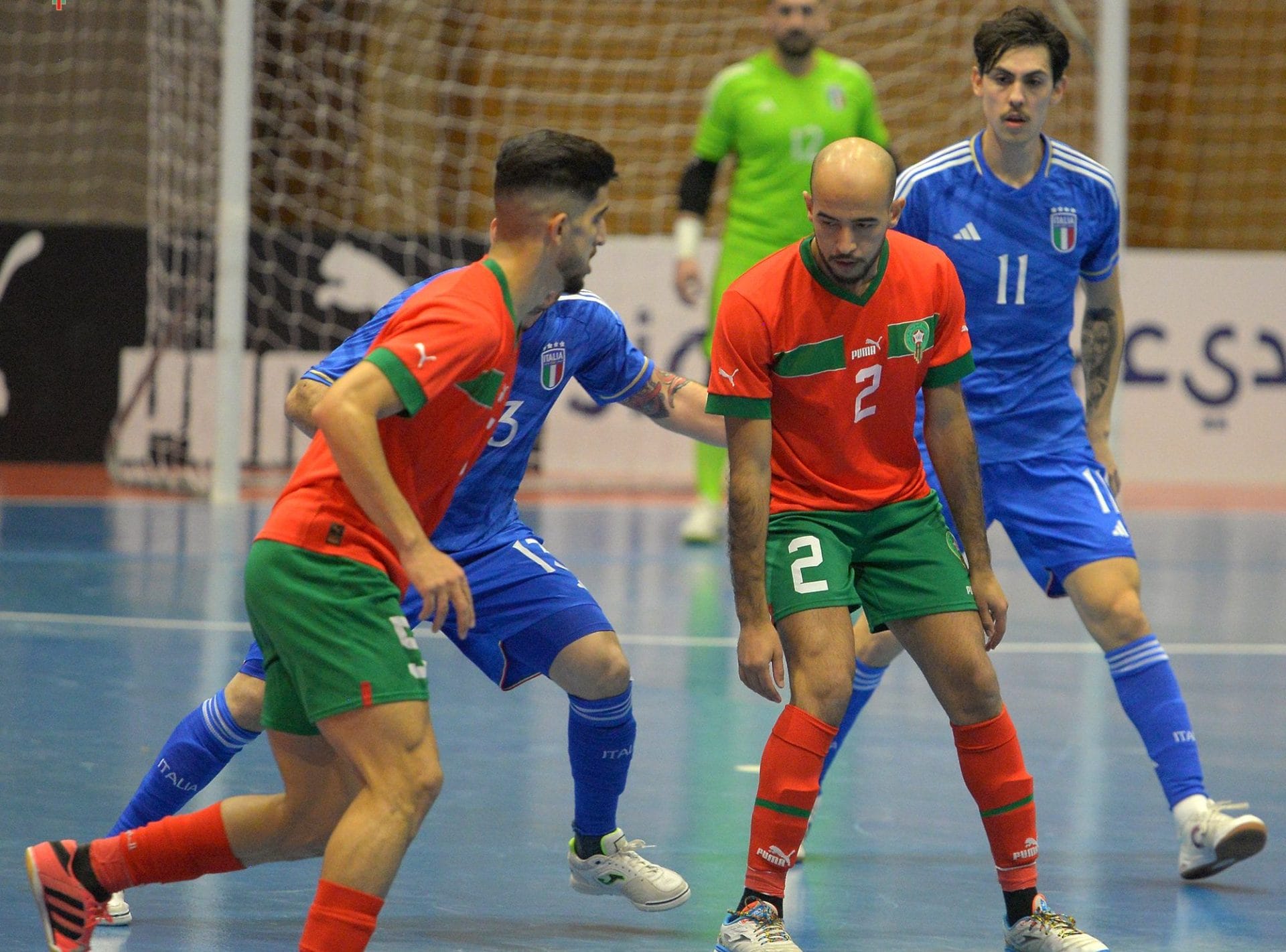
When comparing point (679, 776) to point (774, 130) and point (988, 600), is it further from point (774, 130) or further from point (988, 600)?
point (774, 130)

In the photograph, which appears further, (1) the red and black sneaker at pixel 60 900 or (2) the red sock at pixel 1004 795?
(2) the red sock at pixel 1004 795

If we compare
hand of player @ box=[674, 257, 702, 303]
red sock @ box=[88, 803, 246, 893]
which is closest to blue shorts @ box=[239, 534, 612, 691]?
red sock @ box=[88, 803, 246, 893]

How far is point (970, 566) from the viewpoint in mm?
3385

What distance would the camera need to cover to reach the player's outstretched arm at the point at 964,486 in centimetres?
338

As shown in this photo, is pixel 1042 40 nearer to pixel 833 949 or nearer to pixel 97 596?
pixel 833 949

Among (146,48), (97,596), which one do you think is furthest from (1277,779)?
(146,48)

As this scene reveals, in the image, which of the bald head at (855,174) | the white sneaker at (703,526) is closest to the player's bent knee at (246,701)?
the bald head at (855,174)

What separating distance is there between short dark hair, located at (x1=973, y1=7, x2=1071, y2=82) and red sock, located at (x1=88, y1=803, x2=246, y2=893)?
2.39 m

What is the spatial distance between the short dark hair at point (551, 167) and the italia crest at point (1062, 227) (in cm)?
158

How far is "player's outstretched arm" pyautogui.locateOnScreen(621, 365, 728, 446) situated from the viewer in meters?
3.63

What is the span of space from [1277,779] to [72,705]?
3349 mm

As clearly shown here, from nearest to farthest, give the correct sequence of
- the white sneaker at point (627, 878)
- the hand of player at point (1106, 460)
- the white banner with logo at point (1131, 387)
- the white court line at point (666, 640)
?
the white sneaker at point (627, 878), the hand of player at point (1106, 460), the white court line at point (666, 640), the white banner with logo at point (1131, 387)

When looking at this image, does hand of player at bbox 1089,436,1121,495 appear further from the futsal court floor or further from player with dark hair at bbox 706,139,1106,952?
player with dark hair at bbox 706,139,1106,952

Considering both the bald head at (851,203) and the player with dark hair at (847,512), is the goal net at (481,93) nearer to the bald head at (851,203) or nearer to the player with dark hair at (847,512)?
the player with dark hair at (847,512)
